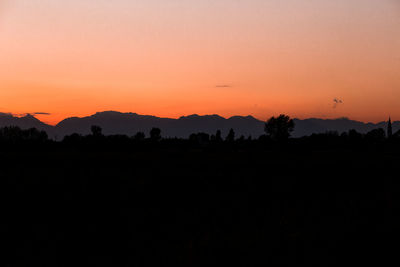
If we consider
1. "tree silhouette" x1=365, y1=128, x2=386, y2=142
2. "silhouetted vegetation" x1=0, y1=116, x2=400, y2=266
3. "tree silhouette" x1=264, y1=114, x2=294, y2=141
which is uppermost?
"tree silhouette" x1=264, y1=114, x2=294, y2=141

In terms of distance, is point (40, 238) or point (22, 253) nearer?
point (22, 253)

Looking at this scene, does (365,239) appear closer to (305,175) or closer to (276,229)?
(276,229)

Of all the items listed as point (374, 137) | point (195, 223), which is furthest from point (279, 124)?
point (195, 223)

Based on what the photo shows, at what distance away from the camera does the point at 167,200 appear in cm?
1367

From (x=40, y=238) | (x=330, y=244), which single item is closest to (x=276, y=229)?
(x=330, y=244)

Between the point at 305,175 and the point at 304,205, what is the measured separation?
9096 millimetres

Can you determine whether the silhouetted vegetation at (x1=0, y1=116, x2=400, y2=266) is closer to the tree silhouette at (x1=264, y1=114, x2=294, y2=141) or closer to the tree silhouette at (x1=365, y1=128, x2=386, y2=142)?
the tree silhouette at (x1=365, y1=128, x2=386, y2=142)

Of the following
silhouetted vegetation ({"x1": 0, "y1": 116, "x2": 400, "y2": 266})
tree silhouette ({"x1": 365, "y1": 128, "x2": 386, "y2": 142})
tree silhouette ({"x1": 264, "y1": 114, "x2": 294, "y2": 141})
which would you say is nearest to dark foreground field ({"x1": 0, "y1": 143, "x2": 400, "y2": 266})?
silhouetted vegetation ({"x1": 0, "y1": 116, "x2": 400, "y2": 266})

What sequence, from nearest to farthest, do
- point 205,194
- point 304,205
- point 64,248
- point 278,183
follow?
1. point 64,248
2. point 304,205
3. point 205,194
4. point 278,183

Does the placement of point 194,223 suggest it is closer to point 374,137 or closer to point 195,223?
point 195,223

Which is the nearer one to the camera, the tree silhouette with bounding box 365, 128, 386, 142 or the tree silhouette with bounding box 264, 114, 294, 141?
the tree silhouette with bounding box 365, 128, 386, 142

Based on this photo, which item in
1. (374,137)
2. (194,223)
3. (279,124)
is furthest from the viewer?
(279,124)

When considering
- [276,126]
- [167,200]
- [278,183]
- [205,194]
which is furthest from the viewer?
[276,126]

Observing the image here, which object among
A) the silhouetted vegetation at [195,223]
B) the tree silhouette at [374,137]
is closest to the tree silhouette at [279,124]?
the tree silhouette at [374,137]
